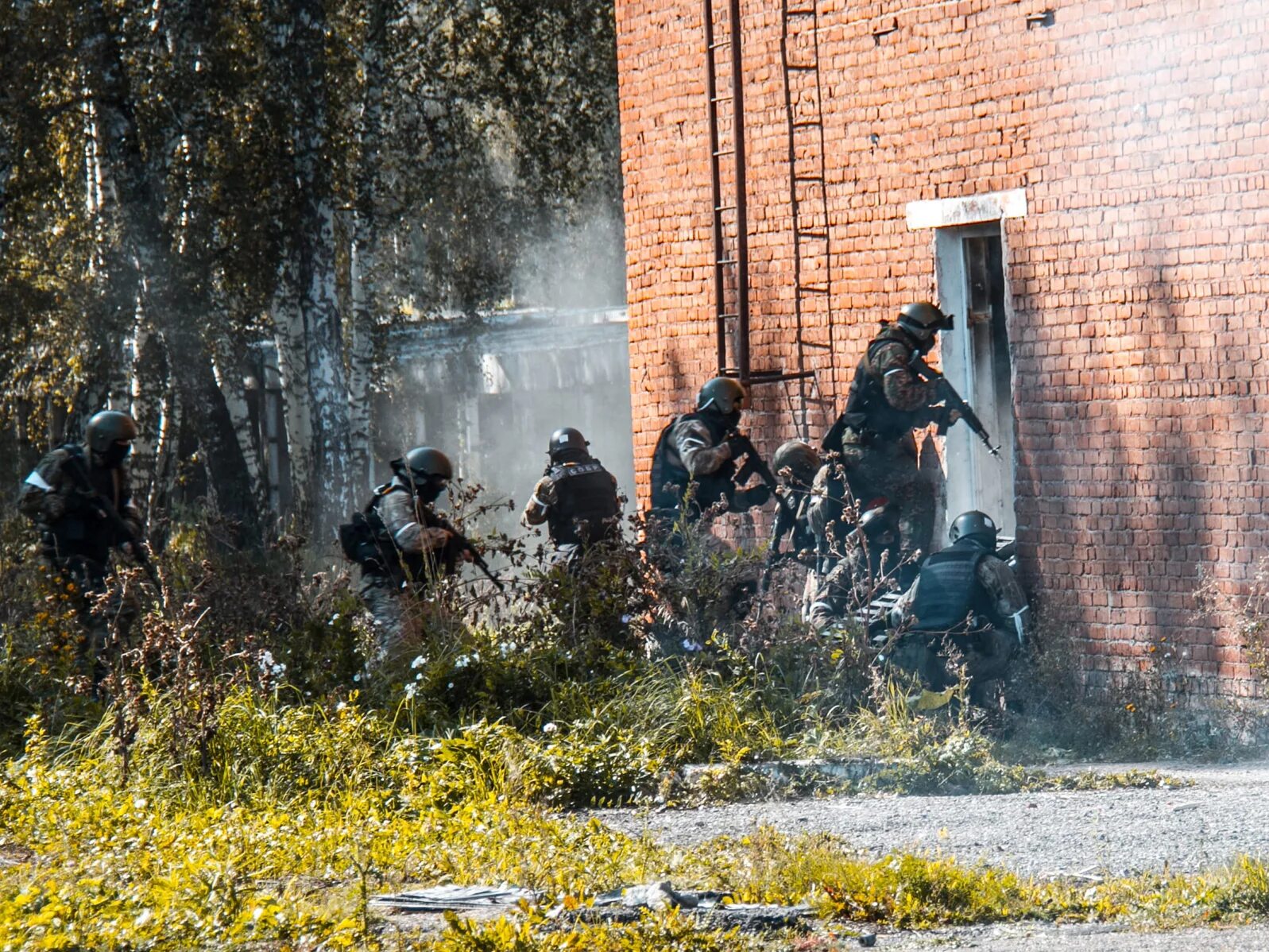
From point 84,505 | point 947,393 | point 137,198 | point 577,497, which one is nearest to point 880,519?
point 947,393

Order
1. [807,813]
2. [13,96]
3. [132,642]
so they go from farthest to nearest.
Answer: [13,96] < [132,642] < [807,813]

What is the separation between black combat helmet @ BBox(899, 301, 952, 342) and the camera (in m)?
9.98

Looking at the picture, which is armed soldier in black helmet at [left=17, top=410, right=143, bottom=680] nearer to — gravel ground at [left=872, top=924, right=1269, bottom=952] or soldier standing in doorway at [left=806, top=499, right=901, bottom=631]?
soldier standing in doorway at [left=806, top=499, right=901, bottom=631]

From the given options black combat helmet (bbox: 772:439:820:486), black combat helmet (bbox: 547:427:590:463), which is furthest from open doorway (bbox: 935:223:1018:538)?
black combat helmet (bbox: 547:427:590:463)

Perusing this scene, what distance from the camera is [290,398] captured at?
1811 centimetres

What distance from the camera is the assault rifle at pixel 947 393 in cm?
991

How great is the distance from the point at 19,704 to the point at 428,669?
2.21 m

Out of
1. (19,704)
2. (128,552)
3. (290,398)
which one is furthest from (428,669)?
(290,398)

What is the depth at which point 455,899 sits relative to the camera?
555 cm

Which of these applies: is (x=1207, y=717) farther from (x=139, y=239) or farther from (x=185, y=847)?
(x=139, y=239)

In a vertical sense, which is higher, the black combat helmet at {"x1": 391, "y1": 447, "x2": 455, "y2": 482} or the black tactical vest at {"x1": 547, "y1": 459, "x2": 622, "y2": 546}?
the black combat helmet at {"x1": 391, "y1": 447, "x2": 455, "y2": 482}

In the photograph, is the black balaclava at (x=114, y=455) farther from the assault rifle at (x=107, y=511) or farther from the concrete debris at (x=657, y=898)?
the concrete debris at (x=657, y=898)

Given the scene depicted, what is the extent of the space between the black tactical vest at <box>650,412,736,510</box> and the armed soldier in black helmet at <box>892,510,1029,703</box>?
1.90 m

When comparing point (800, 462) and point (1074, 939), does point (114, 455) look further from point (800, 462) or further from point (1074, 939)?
point (1074, 939)
